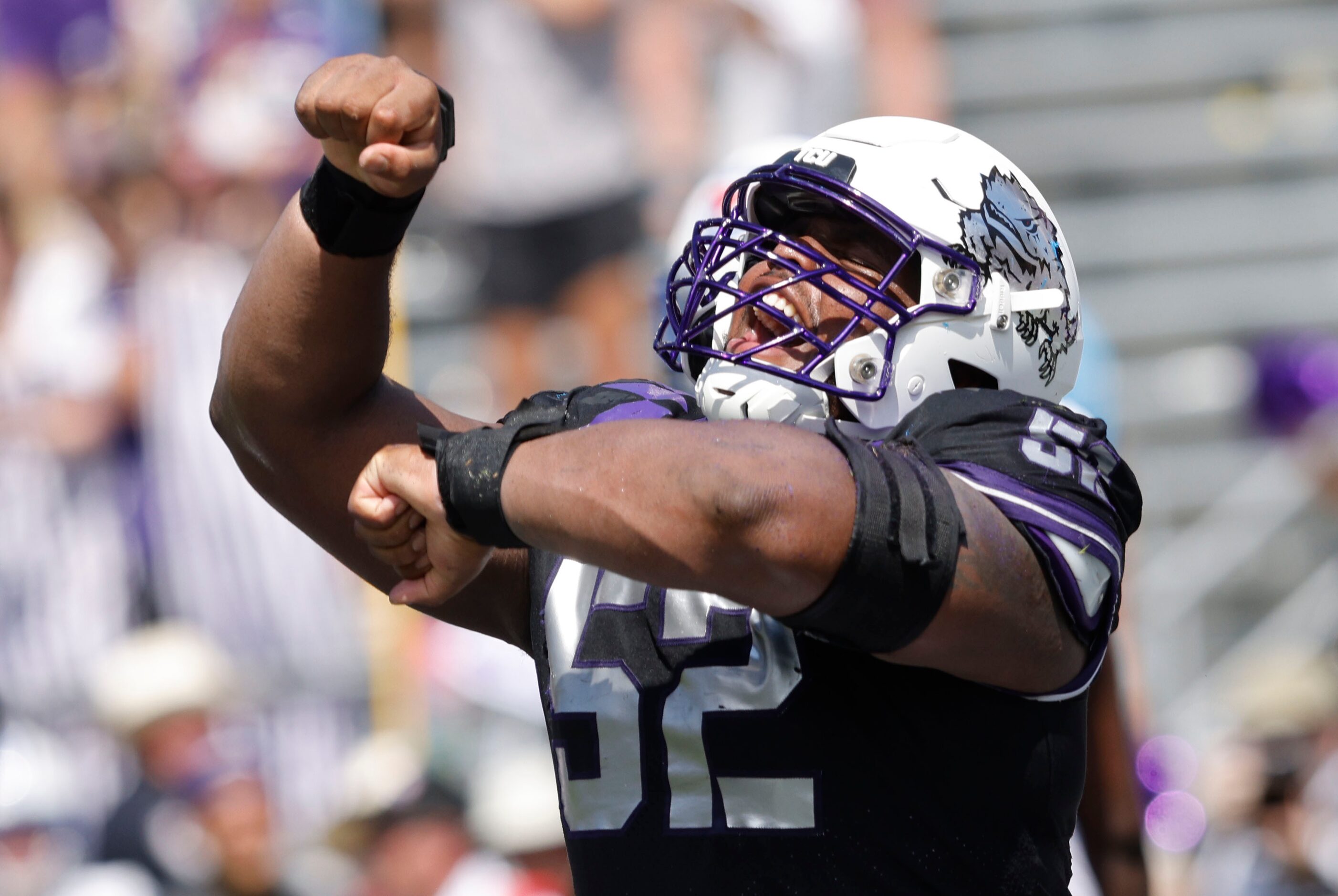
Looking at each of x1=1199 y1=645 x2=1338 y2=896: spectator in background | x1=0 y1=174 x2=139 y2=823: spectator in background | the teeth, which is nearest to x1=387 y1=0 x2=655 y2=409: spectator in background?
x1=0 y1=174 x2=139 y2=823: spectator in background

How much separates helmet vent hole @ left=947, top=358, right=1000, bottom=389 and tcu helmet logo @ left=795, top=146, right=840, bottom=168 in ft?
0.87

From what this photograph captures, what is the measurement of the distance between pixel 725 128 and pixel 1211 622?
9.70 feet

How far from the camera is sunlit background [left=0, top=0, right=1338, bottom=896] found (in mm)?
5281

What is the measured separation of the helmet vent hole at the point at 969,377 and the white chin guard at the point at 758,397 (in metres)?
0.14

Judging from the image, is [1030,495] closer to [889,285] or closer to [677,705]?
[889,285]

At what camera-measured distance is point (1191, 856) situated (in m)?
5.25

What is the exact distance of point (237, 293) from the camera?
5.99 m

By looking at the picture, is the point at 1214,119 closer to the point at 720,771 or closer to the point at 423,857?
the point at 423,857

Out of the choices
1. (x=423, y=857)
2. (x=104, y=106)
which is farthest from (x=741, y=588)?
(x=104, y=106)

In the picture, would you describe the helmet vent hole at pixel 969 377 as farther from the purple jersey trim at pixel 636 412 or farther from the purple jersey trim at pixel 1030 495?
the purple jersey trim at pixel 636 412

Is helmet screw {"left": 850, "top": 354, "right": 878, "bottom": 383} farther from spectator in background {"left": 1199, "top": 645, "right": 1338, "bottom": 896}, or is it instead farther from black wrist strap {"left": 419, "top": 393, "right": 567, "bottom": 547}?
spectator in background {"left": 1199, "top": 645, "right": 1338, "bottom": 896}

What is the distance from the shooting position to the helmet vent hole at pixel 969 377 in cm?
178

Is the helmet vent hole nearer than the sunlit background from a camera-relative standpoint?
Yes

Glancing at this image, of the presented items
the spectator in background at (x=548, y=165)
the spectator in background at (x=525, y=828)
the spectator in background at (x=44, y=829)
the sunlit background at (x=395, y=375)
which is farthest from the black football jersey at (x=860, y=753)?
the spectator in background at (x=548, y=165)
